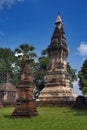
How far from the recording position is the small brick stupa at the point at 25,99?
66.0 feet

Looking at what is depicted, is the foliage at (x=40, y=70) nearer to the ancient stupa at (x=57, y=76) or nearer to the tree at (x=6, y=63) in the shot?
the tree at (x=6, y=63)

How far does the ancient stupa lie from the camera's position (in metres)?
35.4

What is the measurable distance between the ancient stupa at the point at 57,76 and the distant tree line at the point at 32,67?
302 cm

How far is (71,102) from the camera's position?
33.2 m

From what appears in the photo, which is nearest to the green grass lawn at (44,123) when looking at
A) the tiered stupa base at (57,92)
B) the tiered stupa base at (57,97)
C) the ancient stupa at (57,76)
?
the tiered stupa base at (57,97)

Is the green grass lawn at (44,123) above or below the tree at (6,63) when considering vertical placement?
below

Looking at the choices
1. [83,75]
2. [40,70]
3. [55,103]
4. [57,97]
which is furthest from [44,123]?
[40,70]

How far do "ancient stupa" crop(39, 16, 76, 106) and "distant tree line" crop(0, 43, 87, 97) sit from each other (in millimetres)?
3023

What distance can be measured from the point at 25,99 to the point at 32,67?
40966 mm

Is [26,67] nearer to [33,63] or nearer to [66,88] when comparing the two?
[66,88]

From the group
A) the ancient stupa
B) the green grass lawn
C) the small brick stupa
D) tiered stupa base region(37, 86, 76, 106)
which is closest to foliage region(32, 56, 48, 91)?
the ancient stupa

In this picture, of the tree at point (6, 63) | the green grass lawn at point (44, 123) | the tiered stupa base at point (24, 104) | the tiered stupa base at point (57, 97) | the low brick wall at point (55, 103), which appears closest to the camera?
→ the green grass lawn at point (44, 123)

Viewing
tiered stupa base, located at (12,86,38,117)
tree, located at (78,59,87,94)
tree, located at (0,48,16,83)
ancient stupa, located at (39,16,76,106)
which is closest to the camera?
tiered stupa base, located at (12,86,38,117)

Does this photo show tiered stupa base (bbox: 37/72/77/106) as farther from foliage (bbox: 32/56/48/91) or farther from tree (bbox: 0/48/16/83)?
tree (bbox: 0/48/16/83)
